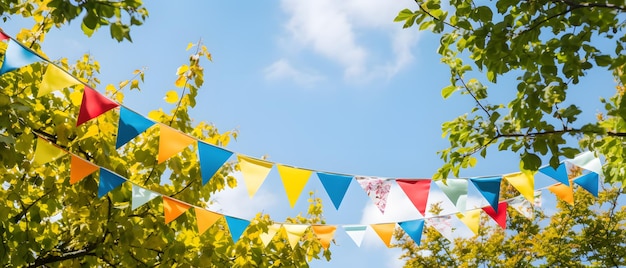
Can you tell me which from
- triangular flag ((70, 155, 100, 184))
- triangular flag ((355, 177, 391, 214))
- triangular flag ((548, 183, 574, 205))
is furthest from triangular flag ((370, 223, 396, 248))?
triangular flag ((70, 155, 100, 184))

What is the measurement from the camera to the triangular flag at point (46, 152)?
5.06 m

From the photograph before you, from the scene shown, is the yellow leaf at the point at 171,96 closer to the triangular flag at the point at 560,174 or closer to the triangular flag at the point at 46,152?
the triangular flag at the point at 46,152

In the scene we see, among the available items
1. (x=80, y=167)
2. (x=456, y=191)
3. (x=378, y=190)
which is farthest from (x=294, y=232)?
(x=80, y=167)

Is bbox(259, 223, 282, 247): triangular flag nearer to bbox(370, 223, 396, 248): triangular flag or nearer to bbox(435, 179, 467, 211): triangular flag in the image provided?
bbox(370, 223, 396, 248): triangular flag

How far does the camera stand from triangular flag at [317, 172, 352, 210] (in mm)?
6203

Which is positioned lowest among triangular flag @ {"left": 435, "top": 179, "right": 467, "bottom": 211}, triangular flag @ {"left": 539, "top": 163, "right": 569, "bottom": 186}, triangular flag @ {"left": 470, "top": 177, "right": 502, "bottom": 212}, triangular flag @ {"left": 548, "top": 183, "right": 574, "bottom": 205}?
A: triangular flag @ {"left": 435, "top": 179, "right": 467, "bottom": 211}

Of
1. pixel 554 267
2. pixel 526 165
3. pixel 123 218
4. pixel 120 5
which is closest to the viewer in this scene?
pixel 120 5

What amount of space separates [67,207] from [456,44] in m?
4.34

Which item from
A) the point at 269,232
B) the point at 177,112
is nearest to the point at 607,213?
the point at 269,232

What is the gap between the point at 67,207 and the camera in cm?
624

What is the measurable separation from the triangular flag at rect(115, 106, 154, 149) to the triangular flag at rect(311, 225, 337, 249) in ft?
8.63

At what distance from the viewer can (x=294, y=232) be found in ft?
22.0

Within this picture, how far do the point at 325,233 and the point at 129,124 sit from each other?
9.34 feet

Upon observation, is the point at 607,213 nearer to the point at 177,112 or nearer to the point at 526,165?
the point at 526,165
